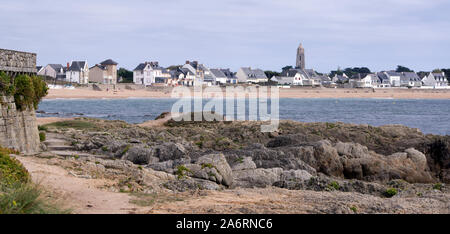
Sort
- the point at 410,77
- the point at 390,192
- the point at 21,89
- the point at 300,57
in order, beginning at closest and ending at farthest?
1. the point at 390,192
2. the point at 21,89
3. the point at 410,77
4. the point at 300,57

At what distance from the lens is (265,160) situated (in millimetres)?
18312

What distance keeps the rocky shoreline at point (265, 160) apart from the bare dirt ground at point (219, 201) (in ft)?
1.70

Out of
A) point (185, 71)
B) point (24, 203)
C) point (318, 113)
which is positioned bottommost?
point (318, 113)

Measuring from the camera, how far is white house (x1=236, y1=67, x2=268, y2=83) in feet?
463

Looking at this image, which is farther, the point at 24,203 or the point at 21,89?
the point at 21,89

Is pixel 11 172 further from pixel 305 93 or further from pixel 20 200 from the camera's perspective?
pixel 305 93

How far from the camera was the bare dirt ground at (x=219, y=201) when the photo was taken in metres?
10.8

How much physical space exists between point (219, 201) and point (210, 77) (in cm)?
12534

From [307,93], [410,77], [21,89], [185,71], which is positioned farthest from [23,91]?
[410,77]

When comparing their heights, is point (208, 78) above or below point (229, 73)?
below

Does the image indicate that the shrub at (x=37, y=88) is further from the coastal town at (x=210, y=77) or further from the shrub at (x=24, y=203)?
the coastal town at (x=210, y=77)

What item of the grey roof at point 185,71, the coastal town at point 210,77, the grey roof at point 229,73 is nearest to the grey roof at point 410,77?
the coastal town at point 210,77

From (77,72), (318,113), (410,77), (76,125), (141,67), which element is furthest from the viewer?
(410,77)
